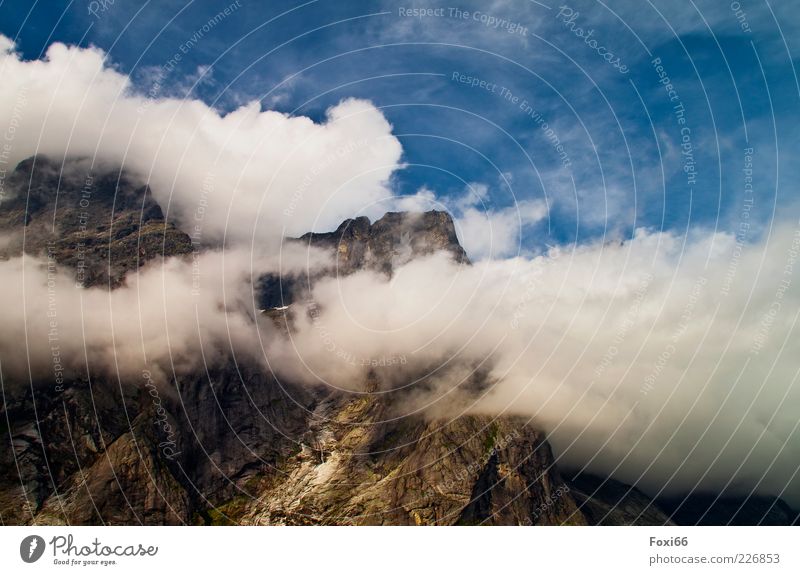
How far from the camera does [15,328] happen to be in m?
194
